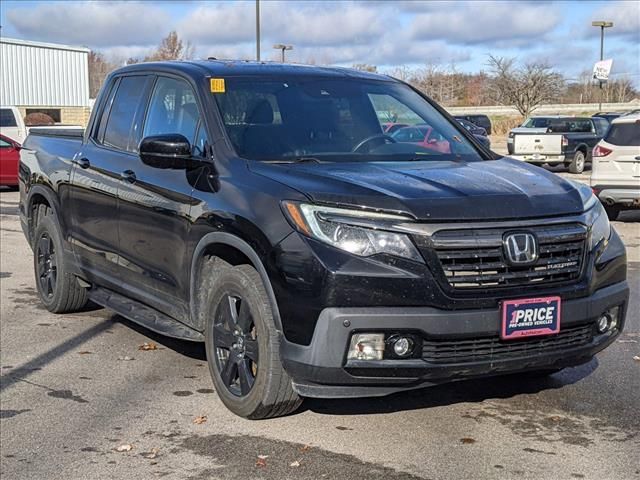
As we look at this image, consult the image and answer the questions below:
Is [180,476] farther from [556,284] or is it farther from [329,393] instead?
[556,284]

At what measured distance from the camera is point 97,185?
639 centimetres

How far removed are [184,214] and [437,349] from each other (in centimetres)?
175

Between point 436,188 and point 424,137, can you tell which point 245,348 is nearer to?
point 436,188

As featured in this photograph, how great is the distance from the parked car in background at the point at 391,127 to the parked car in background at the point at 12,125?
63.9 ft

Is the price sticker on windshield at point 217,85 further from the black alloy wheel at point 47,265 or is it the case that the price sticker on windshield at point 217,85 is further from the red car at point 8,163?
the red car at point 8,163

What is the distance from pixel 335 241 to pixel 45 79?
4512 centimetres

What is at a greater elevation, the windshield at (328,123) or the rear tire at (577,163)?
the windshield at (328,123)

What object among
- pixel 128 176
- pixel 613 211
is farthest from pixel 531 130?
pixel 128 176

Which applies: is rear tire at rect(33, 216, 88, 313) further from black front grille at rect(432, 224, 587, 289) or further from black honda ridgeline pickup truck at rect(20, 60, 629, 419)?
black front grille at rect(432, 224, 587, 289)

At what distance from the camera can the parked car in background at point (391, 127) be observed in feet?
18.8

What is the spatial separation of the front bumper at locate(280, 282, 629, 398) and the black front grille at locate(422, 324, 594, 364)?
15 mm

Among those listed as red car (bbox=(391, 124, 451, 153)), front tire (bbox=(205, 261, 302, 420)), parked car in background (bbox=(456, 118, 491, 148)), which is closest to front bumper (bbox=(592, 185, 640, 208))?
parked car in background (bbox=(456, 118, 491, 148))

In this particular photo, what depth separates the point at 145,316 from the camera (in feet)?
19.4

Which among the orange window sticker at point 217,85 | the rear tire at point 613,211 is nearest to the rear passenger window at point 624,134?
the rear tire at point 613,211
